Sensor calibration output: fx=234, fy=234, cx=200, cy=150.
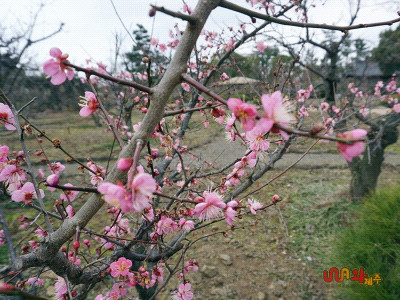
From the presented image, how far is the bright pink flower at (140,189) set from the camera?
0.51 metres

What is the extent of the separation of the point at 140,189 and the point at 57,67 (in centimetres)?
40

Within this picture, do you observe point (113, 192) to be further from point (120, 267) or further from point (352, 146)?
point (120, 267)

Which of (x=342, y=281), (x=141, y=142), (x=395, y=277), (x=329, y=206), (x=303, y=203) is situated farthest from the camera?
(x=303, y=203)

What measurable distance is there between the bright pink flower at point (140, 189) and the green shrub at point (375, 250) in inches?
98.7

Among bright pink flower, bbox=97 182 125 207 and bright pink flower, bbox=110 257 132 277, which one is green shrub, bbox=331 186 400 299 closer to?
bright pink flower, bbox=110 257 132 277

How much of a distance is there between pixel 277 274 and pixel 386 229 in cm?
136

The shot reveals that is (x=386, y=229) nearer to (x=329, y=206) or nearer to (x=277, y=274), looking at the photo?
Answer: (x=277, y=274)

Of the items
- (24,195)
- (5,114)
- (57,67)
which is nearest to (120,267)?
(24,195)

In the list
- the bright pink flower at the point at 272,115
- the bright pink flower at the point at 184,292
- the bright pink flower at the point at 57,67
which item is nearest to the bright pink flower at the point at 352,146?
the bright pink flower at the point at 272,115

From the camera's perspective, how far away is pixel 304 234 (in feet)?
12.4

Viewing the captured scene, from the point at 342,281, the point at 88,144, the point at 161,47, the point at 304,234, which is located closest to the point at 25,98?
the point at 88,144

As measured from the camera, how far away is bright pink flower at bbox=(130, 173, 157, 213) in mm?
515

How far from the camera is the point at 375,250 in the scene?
8.28 ft

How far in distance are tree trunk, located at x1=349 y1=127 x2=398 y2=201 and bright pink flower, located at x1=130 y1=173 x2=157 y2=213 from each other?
14.8 ft
